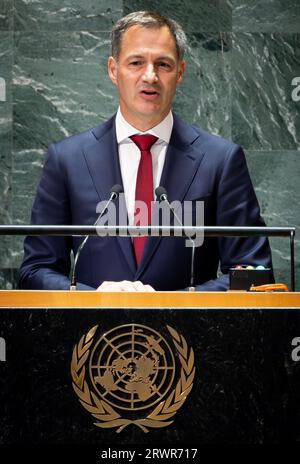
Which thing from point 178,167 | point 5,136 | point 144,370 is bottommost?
point 144,370

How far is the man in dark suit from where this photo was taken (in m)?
4.14

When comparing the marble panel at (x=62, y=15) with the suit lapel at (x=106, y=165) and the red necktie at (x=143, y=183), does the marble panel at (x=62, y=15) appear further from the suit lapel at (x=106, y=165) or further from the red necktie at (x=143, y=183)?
the red necktie at (x=143, y=183)

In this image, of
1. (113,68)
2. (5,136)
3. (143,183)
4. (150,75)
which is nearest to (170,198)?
(143,183)

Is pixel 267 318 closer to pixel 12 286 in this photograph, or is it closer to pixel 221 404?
pixel 221 404

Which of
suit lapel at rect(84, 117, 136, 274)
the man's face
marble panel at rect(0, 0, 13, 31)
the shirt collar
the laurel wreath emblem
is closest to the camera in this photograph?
the laurel wreath emblem

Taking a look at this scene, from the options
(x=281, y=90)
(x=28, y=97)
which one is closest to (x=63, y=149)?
(x=28, y=97)

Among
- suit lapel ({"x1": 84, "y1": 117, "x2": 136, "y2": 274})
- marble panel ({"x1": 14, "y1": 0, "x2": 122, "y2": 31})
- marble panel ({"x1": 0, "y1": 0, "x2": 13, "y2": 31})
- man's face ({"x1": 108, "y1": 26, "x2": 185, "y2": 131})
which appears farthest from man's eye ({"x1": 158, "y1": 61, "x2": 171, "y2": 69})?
marble panel ({"x1": 0, "y1": 0, "x2": 13, "y2": 31})

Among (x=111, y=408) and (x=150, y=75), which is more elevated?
(x=150, y=75)

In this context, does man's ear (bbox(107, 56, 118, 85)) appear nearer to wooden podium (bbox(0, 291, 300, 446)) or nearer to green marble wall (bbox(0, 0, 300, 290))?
green marble wall (bbox(0, 0, 300, 290))

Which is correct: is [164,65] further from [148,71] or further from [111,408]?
[111,408]

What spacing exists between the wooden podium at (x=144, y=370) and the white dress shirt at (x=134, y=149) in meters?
1.50

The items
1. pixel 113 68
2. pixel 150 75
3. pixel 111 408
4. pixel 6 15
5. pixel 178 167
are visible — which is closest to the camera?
pixel 111 408

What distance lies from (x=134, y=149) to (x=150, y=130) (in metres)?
0.11

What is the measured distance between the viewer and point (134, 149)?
4.36 meters
